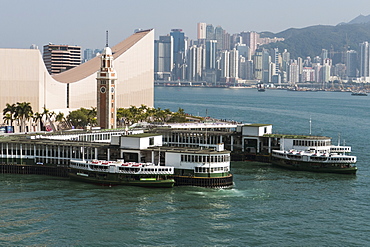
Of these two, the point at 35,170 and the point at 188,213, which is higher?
the point at 35,170

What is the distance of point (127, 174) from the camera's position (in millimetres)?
57156

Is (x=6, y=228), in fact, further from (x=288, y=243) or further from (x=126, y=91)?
(x=126, y=91)

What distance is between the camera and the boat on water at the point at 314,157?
68.8m

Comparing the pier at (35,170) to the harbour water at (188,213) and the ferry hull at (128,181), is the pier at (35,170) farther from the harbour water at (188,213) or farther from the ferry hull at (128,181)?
the ferry hull at (128,181)

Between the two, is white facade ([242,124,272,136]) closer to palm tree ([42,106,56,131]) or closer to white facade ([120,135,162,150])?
white facade ([120,135,162,150])

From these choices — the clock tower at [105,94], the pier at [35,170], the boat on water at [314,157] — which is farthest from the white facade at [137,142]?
the clock tower at [105,94]

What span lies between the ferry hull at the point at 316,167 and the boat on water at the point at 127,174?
62.9 feet

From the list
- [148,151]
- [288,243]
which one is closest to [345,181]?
[148,151]

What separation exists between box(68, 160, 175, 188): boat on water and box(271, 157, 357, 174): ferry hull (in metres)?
19.2

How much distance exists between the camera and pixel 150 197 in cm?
5288

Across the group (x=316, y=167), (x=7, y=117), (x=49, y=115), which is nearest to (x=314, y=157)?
(x=316, y=167)

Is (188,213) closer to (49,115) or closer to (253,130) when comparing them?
(253,130)

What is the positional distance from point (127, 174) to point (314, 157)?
911 inches

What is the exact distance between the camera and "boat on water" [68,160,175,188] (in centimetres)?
5653
